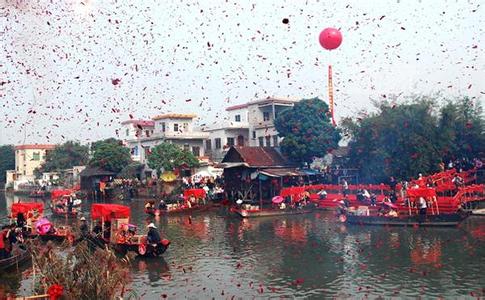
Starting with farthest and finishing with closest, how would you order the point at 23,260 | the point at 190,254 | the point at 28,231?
the point at 28,231
the point at 190,254
the point at 23,260

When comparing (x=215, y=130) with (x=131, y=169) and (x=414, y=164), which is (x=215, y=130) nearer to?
(x=131, y=169)

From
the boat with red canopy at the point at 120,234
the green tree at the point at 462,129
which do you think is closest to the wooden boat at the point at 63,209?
the boat with red canopy at the point at 120,234

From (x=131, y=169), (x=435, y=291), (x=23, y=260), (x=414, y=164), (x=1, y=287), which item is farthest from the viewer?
(x=131, y=169)

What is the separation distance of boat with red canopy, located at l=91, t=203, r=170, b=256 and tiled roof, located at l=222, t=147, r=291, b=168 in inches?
727

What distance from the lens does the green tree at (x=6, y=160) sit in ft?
307

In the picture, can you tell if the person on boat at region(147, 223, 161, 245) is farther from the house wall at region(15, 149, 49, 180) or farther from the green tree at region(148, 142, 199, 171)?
the house wall at region(15, 149, 49, 180)

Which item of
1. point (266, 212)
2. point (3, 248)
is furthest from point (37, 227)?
point (266, 212)

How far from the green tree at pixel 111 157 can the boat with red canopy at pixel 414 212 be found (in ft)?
130

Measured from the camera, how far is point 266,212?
33.1 metres

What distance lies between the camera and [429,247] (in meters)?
20.1

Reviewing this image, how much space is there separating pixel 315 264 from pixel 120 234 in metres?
8.81

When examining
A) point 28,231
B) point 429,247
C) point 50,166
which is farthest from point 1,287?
point 50,166

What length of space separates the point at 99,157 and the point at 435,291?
173 feet

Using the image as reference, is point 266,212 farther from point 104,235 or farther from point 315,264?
point 315,264
